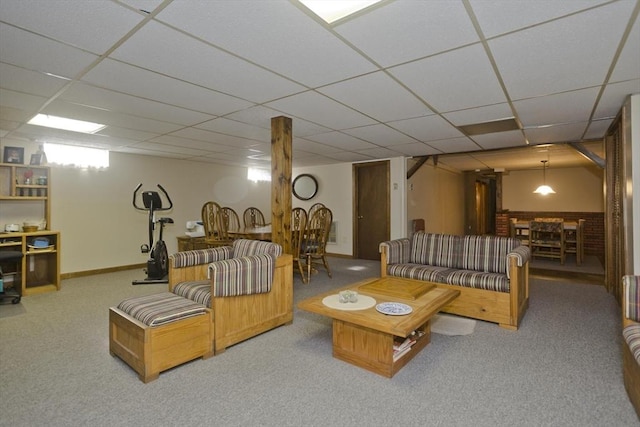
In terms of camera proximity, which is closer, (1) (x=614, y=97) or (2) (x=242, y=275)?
(2) (x=242, y=275)

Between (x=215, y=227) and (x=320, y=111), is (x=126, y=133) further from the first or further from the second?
(x=320, y=111)

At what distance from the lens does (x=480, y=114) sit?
3.41 meters

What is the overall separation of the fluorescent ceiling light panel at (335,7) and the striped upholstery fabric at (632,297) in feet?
7.11

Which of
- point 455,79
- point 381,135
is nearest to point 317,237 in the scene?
point 381,135

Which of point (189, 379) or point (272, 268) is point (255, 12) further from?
point (189, 379)

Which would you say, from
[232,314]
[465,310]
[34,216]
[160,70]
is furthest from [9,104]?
[465,310]

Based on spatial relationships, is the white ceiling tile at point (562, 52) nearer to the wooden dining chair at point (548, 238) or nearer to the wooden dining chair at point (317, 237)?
the wooden dining chair at point (317, 237)

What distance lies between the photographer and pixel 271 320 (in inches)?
115

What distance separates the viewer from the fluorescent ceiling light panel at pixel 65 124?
358 centimetres

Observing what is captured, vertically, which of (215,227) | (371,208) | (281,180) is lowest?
(215,227)

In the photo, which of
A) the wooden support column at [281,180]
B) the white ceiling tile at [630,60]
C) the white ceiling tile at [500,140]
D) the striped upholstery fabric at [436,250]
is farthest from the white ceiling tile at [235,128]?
the white ceiling tile at [630,60]

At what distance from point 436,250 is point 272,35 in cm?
301

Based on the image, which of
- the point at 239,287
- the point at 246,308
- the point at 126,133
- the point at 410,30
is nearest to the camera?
the point at 410,30

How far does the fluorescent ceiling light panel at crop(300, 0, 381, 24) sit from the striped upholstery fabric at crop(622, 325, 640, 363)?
2.19 meters
